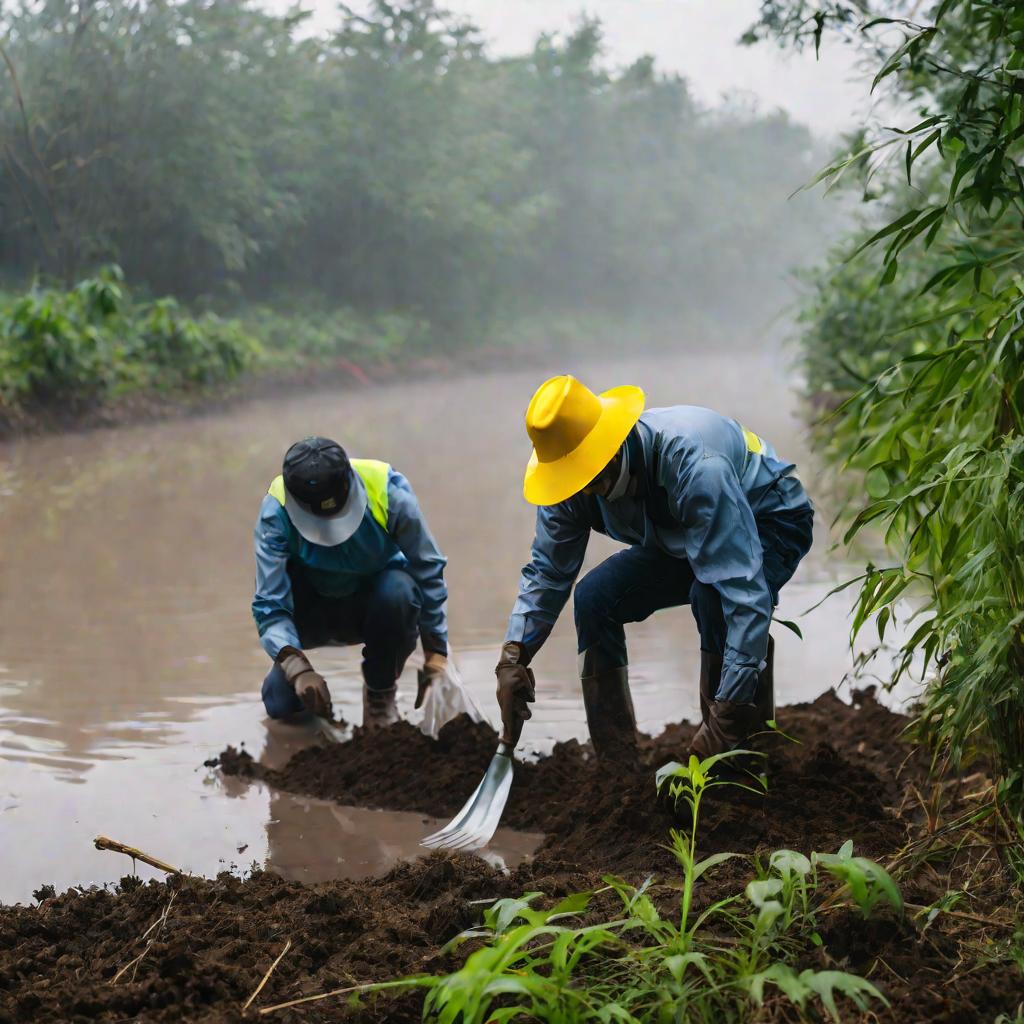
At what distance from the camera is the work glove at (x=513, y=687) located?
3.46 m

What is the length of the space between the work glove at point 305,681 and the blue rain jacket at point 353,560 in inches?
5.5

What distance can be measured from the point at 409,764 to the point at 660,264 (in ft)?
161

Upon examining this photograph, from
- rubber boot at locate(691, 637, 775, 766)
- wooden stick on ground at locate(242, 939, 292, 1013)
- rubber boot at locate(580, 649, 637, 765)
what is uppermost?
rubber boot at locate(691, 637, 775, 766)

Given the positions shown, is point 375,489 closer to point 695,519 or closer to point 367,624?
point 367,624

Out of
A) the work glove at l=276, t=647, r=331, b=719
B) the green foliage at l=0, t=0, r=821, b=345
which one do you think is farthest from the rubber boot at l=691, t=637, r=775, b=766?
the green foliage at l=0, t=0, r=821, b=345

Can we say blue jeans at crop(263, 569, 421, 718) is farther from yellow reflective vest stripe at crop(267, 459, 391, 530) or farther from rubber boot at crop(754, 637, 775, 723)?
rubber boot at crop(754, 637, 775, 723)

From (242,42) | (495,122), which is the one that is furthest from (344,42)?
(495,122)

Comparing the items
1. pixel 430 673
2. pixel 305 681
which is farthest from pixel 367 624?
pixel 305 681

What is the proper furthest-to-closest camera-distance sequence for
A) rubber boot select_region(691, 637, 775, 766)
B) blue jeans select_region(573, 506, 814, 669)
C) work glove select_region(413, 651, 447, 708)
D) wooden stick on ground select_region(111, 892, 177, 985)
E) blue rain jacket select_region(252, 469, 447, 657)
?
work glove select_region(413, 651, 447, 708) → blue rain jacket select_region(252, 469, 447, 657) → blue jeans select_region(573, 506, 814, 669) → rubber boot select_region(691, 637, 775, 766) → wooden stick on ground select_region(111, 892, 177, 985)

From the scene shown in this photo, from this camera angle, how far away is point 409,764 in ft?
13.2

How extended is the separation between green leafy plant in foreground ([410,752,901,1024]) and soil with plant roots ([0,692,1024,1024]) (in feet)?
0.23

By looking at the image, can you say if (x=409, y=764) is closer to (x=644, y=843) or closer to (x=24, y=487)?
(x=644, y=843)

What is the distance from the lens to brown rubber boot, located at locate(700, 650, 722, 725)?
353 cm

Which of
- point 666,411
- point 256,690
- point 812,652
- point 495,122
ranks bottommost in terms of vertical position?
point 812,652
